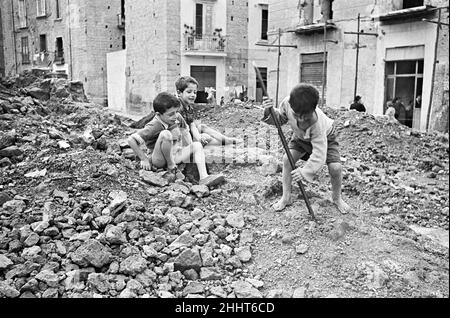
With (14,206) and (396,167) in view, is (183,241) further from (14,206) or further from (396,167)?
(396,167)

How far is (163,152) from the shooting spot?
4.57 m

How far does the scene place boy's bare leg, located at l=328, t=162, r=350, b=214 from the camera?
11.8 feet

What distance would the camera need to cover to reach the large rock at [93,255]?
3.12 m

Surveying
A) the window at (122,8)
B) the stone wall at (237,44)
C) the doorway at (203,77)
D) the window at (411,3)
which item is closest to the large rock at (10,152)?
the window at (411,3)

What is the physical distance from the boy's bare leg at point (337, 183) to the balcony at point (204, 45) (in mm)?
17096

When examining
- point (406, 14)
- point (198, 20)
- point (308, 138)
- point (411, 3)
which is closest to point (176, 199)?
point (308, 138)

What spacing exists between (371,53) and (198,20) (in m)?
10.0

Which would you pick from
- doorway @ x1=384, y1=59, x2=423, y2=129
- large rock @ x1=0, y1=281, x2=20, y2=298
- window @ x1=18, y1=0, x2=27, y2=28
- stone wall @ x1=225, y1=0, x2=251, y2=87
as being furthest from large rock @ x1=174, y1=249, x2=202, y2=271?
window @ x1=18, y1=0, x2=27, y2=28

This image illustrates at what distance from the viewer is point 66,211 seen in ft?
12.3

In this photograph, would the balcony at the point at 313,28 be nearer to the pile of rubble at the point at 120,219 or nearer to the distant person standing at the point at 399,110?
the distant person standing at the point at 399,110

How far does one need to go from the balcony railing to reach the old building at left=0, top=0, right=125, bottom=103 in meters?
5.66

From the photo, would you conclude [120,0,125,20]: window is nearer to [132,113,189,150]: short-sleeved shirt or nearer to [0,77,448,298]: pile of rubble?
[0,77,448,298]: pile of rubble

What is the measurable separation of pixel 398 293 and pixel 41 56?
27.6m
